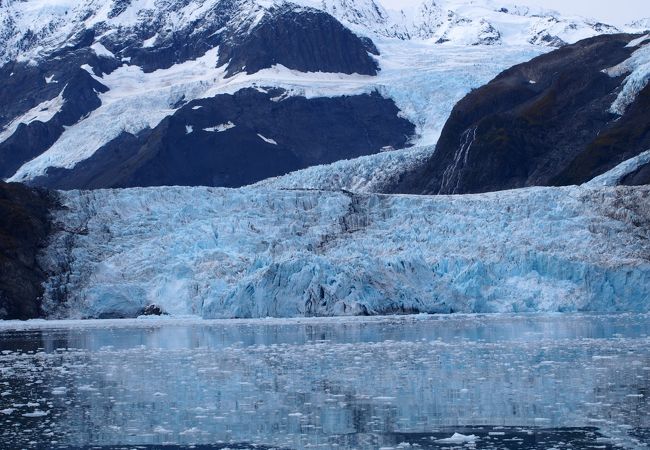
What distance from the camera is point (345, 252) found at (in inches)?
1639

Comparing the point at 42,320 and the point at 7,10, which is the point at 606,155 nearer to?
the point at 42,320

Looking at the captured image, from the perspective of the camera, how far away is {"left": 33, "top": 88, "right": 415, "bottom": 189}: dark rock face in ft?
420

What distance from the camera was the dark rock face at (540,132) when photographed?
75.8 meters

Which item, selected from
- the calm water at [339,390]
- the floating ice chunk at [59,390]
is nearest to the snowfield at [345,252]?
the calm water at [339,390]

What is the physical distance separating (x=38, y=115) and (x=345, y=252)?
122809 mm

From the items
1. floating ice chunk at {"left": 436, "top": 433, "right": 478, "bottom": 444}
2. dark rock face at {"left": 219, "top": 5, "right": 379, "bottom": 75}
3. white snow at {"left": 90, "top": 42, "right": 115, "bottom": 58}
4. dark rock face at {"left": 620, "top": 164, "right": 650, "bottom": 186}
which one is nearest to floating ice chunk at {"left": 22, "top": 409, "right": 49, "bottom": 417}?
floating ice chunk at {"left": 436, "top": 433, "right": 478, "bottom": 444}

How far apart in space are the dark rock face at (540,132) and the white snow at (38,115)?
72600mm

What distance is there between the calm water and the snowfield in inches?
346

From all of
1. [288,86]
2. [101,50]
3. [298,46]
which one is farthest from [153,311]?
[101,50]

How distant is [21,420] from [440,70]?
11389 cm

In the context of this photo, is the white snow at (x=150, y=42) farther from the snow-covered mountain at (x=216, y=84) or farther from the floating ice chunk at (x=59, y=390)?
the floating ice chunk at (x=59, y=390)

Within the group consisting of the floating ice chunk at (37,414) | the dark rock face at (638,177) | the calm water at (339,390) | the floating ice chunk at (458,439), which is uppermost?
the dark rock face at (638,177)

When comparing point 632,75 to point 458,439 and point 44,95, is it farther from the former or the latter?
point 44,95

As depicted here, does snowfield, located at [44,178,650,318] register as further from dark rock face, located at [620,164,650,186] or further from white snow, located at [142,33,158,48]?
white snow, located at [142,33,158,48]
